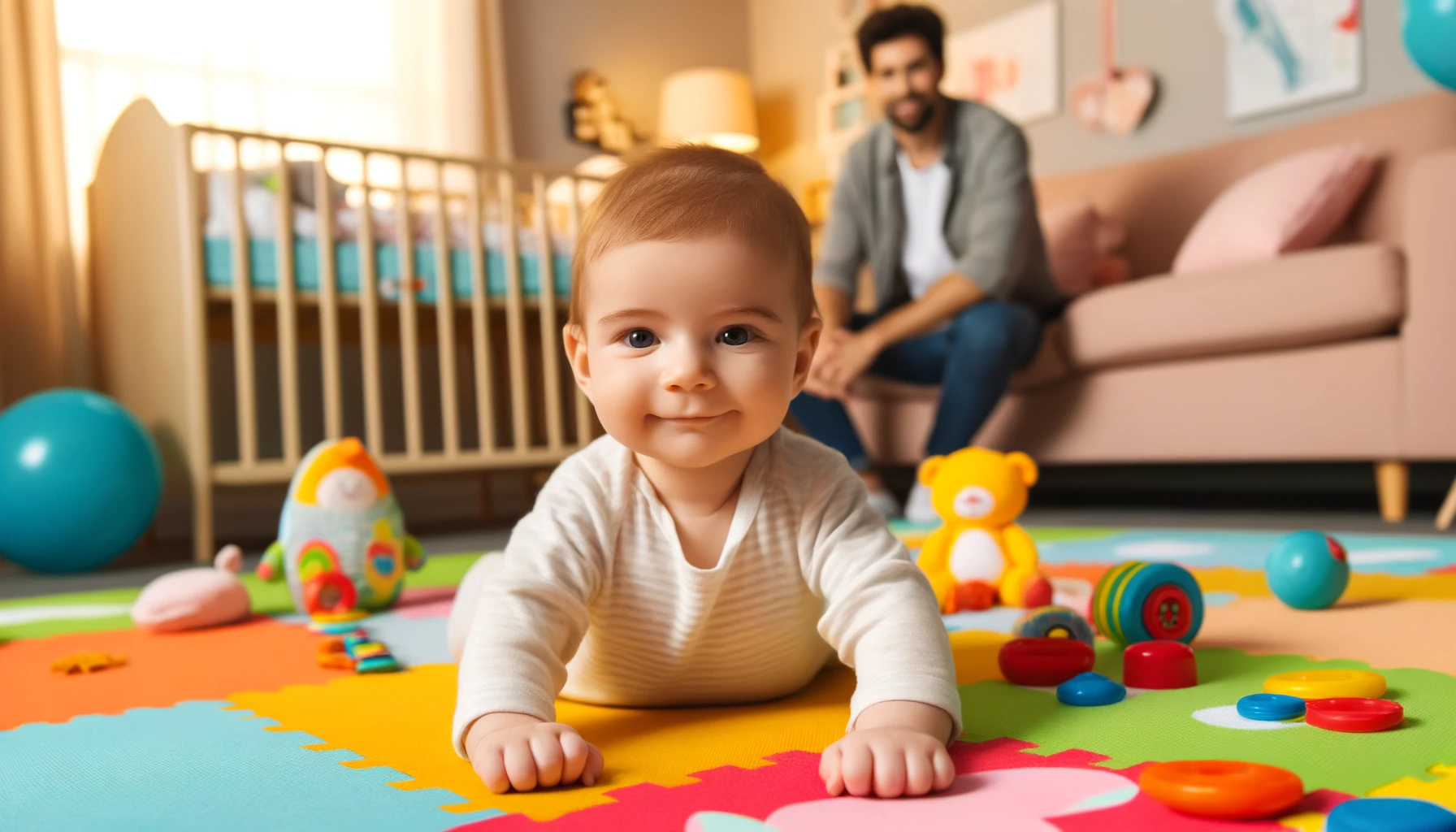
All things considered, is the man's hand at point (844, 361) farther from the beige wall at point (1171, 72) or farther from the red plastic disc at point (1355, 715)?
the red plastic disc at point (1355, 715)

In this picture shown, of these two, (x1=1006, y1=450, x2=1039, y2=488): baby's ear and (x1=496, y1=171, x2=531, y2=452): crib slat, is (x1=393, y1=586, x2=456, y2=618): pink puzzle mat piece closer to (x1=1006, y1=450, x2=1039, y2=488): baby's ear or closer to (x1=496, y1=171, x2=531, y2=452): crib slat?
(x1=1006, y1=450, x2=1039, y2=488): baby's ear

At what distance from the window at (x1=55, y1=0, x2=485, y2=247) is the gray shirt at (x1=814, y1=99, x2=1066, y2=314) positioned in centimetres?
141

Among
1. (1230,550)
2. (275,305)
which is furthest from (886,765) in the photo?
(275,305)

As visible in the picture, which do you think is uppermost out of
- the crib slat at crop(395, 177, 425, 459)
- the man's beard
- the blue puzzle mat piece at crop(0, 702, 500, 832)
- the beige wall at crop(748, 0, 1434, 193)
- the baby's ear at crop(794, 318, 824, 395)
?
the beige wall at crop(748, 0, 1434, 193)

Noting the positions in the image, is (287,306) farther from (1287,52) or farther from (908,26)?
(1287,52)

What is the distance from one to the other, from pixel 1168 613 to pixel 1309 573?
0.25m

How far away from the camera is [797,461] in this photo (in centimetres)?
79

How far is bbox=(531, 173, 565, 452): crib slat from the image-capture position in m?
2.70

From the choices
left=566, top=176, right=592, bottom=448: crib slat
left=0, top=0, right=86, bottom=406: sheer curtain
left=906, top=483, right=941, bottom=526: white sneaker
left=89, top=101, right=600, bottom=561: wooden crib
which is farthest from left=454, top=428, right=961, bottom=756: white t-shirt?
left=0, top=0, right=86, bottom=406: sheer curtain

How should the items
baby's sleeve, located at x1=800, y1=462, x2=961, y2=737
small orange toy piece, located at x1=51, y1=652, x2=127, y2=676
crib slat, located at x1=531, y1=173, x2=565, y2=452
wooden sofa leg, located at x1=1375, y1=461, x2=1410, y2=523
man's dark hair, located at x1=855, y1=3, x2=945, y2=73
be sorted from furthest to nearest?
crib slat, located at x1=531, y1=173, x2=565, y2=452 → man's dark hair, located at x1=855, y1=3, x2=945, y2=73 → wooden sofa leg, located at x1=1375, y1=461, x2=1410, y2=523 → small orange toy piece, located at x1=51, y1=652, x2=127, y2=676 → baby's sleeve, located at x1=800, y1=462, x2=961, y2=737

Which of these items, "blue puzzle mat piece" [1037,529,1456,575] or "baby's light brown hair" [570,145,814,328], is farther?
"blue puzzle mat piece" [1037,529,1456,575]

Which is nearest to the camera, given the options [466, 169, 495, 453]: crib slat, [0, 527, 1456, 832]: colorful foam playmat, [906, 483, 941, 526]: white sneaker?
[0, 527, 1456, 832]: colorful foam playmat

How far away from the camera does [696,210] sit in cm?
68

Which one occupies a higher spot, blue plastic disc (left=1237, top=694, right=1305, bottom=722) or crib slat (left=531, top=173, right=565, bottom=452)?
crib slat (left=531, top=173, right=565, bottom=452)
